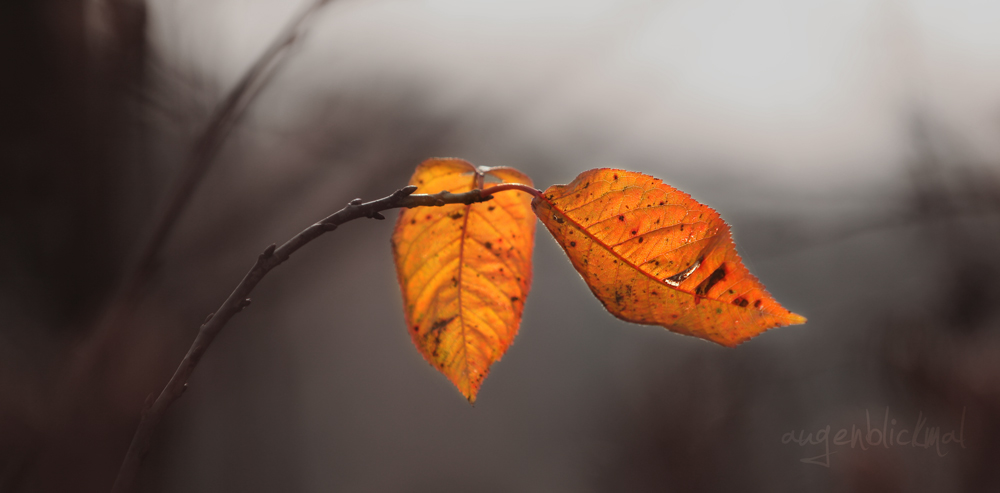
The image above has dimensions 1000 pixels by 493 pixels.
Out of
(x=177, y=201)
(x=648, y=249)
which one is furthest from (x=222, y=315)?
(x=648, y=249)

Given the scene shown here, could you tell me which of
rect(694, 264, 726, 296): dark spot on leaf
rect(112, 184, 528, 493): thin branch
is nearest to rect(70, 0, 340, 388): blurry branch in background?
rect(112, 184, 528, 493): thin branch

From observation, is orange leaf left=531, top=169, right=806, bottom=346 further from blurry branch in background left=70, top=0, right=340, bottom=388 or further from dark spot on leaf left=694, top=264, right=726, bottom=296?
blurry branch in background left=70, top=0, right=340, bottom=388

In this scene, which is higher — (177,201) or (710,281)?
(177,201)

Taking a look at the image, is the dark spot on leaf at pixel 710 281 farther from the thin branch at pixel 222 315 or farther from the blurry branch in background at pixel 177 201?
the blurry branch in background at pixel 177 201

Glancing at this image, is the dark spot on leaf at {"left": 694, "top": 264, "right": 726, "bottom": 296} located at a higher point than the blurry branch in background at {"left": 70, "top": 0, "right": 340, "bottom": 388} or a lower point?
lower

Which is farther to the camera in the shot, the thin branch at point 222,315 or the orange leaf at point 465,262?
the orange leaf at point 465,262

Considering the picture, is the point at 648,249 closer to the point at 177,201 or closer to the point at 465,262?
the point at 465,262

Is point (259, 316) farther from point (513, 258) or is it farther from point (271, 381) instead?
point (513, 258)

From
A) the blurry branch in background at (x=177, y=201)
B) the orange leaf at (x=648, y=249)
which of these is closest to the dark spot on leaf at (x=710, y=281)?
the orange leaf at (x=648, y=249)
